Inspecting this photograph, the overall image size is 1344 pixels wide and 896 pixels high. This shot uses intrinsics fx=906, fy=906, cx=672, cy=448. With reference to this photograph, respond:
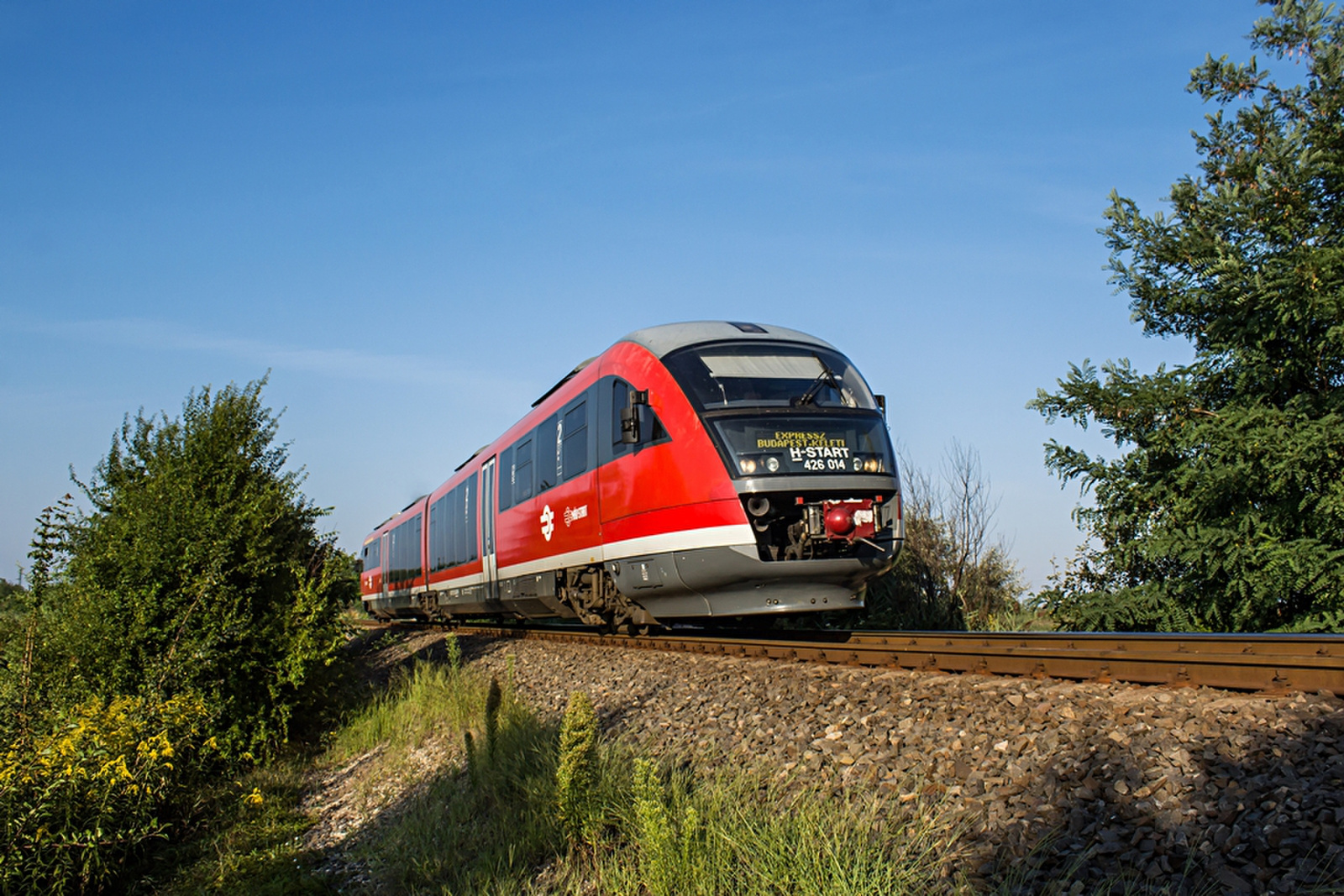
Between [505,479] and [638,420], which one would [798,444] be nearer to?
[638,420]

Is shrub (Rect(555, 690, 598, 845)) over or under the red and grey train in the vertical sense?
under

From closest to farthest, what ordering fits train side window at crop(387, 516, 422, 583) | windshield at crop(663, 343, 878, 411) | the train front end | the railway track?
1. the railway track
2. the train front end
3. windshield at crop(663, 343, 878, 411)
4. train side window at crop(387, 516, 422, 583)

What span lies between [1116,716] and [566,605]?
816 centimetres

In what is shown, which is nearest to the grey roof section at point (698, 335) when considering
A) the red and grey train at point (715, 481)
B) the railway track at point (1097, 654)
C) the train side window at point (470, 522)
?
the red and grey train at point (715, 481)

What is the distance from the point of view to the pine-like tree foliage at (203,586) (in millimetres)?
8227

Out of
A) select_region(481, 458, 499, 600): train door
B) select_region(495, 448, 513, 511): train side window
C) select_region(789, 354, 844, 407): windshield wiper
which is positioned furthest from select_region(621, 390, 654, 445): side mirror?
select_region(481, 458, 499, 600): train door

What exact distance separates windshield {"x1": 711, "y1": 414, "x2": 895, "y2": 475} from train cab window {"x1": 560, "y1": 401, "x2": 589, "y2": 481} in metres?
2.88

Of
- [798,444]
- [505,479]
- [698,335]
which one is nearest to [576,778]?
[798,444]

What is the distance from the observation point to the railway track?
465 centimetres

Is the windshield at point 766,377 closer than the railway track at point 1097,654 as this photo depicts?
No

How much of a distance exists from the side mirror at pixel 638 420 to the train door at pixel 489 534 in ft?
20.1

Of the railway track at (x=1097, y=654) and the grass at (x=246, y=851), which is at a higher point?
the railway track at (x=1097, y=654)

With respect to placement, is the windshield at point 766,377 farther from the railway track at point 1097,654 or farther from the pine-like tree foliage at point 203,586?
the pine-like tree foliage at point 203,586

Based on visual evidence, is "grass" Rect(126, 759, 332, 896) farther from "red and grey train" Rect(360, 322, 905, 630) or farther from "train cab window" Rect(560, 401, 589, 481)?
"train cab window" Rect(560, 401, 589, 481)
